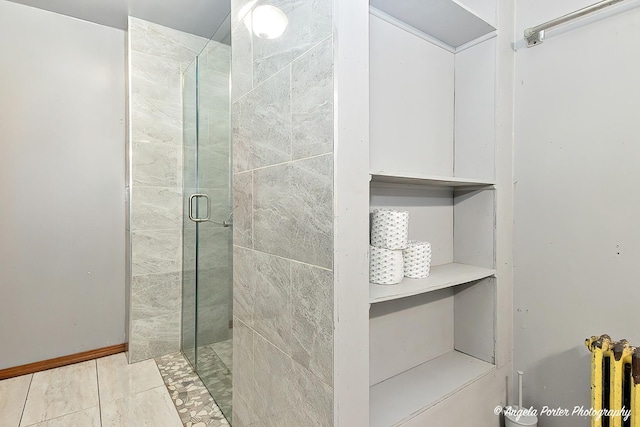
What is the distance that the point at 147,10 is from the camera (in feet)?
6.80

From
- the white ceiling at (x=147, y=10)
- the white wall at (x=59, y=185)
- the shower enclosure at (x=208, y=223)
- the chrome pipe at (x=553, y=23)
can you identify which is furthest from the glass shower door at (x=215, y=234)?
the chrome pipe at (x=553, y=23)

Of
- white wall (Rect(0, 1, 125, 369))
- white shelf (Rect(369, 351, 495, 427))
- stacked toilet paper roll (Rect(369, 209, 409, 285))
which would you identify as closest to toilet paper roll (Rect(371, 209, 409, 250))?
stacked toilet paper roll (Rect(369, 209, 409, 285))

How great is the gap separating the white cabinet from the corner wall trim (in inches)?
77.6

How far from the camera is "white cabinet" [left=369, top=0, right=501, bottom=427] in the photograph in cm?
131

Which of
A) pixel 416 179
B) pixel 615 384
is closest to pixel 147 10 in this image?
pixel 416 179

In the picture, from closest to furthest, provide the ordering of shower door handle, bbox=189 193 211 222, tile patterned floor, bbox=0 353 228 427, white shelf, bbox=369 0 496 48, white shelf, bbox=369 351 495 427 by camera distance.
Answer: white shelf, bbox=369 351 495 427 < white shelf, bbox=369 0 496 48 < tile patterned floor, bbox=0 353 228 427 < shower door handle, bbox=189 193 211 222

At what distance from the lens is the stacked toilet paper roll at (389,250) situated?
45.3 inches

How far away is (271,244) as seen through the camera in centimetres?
118

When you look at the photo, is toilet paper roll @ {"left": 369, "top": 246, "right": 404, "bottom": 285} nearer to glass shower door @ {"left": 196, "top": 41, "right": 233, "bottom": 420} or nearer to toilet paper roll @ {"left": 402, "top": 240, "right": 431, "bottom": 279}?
toilet paper roll @ {"left": 402, "top": 240, "right": 431, "bottom": 279}

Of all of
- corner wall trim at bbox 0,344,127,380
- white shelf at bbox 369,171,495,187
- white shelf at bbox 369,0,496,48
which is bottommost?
corner wall trim at bbox 0,344,127,380

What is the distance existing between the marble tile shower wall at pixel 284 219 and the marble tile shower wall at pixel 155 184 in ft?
3.54

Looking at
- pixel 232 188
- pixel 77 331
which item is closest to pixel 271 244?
pixel 232 188

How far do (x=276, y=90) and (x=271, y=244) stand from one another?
1.80ft

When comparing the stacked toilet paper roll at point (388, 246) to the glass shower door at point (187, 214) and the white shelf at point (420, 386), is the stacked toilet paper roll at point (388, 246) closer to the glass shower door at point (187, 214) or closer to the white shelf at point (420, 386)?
the white shelf at point (420, 386)
